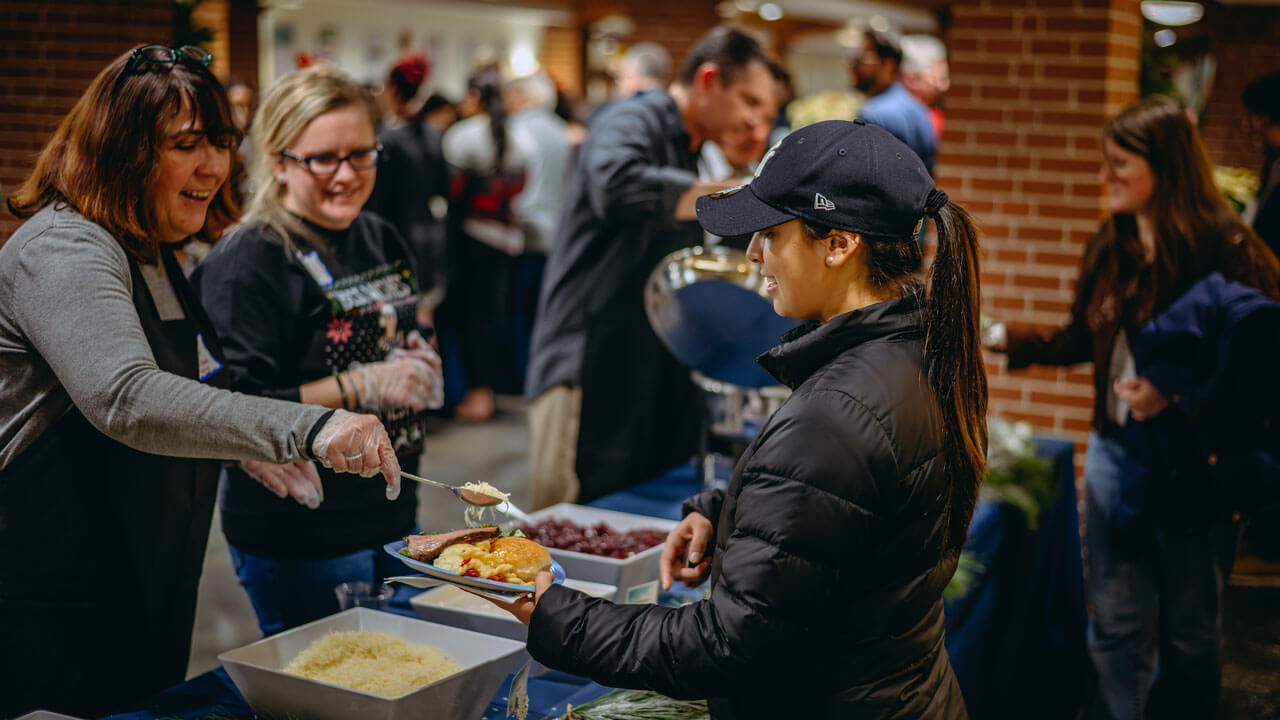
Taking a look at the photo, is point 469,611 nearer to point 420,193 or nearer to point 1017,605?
point 1017,605

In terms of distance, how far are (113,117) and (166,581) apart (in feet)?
2.31

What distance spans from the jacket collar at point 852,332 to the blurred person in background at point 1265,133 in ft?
10.2

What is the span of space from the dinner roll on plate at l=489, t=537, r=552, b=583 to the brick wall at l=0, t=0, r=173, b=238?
2714mm

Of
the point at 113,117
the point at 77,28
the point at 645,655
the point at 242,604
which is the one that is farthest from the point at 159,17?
the point at 645,655

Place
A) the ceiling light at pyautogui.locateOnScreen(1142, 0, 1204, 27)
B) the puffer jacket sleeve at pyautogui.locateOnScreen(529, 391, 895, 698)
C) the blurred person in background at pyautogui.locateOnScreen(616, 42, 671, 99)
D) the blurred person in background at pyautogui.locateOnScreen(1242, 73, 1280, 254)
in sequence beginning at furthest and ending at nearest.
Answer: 1. the ceiling light at pyautogui.locateOnScreen(1142, 0, 1204, 27)
2. the blurred person in background at pyautogui.locateOnScreen(616, 42, 671, 99)
3. the blurred person in background at pyautogui.locateOnScreen(1242, 73, 1280, 254)
4. the puffer jacket sleeve at pyautogui.locateOnScreen(529, 391, 895, 698)

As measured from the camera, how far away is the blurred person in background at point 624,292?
292 centimetres

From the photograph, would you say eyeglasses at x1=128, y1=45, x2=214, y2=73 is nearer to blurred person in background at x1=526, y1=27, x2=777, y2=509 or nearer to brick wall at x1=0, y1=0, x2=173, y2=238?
blurred person in background at x1=526, y1=27, x2=777, y2=509

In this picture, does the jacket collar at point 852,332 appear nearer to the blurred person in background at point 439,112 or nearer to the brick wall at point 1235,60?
the blurred person in background at point 439,112

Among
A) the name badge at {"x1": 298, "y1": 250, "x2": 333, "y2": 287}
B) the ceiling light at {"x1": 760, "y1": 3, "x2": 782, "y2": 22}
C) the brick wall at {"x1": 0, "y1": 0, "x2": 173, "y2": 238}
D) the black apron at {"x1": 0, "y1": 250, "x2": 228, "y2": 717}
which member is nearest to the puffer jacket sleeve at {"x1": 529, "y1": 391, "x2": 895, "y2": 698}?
the black apron at {"x1": 0, "y1": 250, "x2": 228, "y2": 717}

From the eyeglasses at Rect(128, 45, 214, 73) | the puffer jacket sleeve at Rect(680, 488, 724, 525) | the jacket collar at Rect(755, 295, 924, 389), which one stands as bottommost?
the puffer jacket sleeve at Rect(680, 488, 724, 525)

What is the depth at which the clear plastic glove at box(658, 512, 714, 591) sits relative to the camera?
65.3 inches

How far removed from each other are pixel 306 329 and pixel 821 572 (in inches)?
47.6

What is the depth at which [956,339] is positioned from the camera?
1.36 m

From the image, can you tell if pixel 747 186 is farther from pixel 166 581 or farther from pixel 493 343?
pixel 493 343
